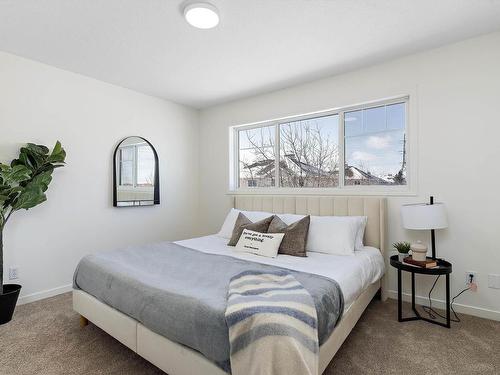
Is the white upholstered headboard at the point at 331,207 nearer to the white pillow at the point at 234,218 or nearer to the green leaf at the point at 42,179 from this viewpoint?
the white pillow at the point at 234,218

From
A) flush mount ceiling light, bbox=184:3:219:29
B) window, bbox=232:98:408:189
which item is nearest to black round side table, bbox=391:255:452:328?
window, bbox=232:98:408:189

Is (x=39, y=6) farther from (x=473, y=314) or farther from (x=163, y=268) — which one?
(x=473, y=314)

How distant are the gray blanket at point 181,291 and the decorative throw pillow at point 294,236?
47 cm

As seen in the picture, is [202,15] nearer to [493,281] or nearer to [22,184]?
[22,184]

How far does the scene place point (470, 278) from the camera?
2.48 m

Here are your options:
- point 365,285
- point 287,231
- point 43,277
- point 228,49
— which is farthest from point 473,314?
point 43,277

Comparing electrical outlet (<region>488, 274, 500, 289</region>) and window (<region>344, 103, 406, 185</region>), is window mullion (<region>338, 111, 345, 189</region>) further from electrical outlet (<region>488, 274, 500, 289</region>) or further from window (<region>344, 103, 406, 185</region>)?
electrical outlet (<region>488, 274, 500, 289</region>)

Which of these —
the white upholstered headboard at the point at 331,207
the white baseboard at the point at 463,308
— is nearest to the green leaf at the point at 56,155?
the white upholstered headboard at the point at 331,207

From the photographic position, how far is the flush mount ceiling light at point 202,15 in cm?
197

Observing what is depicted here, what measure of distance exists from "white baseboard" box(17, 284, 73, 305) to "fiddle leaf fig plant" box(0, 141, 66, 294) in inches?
19.4

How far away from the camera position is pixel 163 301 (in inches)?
61.9

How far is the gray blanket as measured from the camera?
4.51ft

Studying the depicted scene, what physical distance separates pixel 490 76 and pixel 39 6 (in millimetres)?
3699

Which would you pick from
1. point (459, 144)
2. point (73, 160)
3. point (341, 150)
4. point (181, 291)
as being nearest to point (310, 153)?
point (341, 150)
